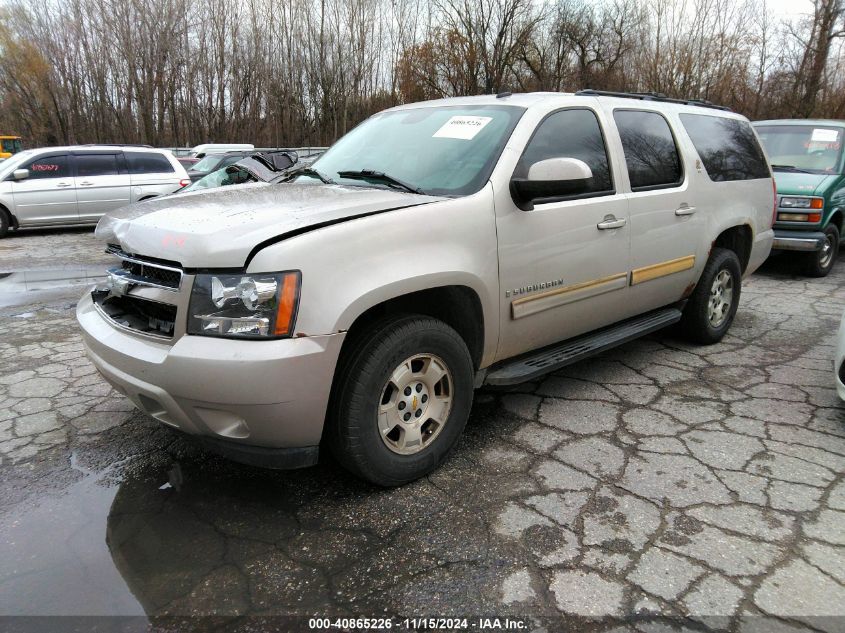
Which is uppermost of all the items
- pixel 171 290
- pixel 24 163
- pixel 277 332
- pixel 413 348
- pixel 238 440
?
pixel 24 163

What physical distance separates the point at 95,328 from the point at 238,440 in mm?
992

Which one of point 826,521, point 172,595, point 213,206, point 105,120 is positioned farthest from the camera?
point 105,120

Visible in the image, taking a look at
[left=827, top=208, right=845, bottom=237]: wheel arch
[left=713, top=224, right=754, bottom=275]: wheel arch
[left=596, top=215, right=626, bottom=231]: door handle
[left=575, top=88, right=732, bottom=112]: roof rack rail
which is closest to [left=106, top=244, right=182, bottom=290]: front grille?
[left=596, top=215, right=626, bottom=231]: door handle

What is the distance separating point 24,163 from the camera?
11422 millimetres

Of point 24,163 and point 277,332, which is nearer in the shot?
point 277,332

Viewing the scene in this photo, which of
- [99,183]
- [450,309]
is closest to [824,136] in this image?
[450,309]

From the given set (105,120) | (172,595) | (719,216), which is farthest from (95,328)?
(105,120)

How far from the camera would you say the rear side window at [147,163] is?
12.2 m

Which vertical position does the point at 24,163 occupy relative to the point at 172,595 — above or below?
above

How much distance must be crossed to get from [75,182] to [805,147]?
1237 centimetres

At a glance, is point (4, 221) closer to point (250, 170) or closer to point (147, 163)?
point (147, 163)

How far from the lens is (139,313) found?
2703 mm

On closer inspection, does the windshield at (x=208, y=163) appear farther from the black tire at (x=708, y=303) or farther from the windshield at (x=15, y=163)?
the black tire at (x=708, y=303)

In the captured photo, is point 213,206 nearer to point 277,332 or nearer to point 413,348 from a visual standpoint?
point 277,332
